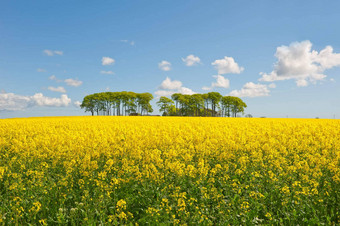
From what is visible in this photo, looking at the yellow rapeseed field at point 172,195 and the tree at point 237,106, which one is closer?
the yellow rapeseed field at point 172,195

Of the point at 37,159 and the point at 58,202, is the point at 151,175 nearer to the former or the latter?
the point at 58,202

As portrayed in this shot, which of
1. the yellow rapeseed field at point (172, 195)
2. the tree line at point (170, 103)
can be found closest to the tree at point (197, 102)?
the tree line at point (170, 103)

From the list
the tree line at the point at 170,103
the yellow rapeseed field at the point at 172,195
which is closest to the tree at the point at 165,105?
the tree line at the point at 170,103

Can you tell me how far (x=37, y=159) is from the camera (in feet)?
28.8

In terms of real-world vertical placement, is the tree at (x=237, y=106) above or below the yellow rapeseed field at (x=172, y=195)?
above

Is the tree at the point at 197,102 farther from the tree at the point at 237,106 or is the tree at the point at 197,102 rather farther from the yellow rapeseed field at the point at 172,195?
the yellow rapeseed field at the point at 172,195

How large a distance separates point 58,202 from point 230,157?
6.43 metres

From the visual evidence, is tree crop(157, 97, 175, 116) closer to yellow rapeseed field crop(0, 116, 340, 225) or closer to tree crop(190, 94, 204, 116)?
tree crop(190, 94, 204, 116)

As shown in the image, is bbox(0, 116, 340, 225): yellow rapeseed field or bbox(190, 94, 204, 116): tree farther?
bbox(190, 94, 204, 116): tree

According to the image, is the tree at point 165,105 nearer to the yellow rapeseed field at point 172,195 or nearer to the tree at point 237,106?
the tree at point 237,106

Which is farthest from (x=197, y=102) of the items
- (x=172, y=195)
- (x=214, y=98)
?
(x=172, y=195)

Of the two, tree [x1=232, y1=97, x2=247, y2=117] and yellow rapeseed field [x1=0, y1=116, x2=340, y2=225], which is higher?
tree [x1=232, y1=97, x2=247, y2=117]

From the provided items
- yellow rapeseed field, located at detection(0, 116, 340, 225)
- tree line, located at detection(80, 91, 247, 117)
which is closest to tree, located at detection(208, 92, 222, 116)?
tree line, located at detection(80, 91, 247, 117)

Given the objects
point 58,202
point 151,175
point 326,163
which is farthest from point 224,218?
point 326,163
